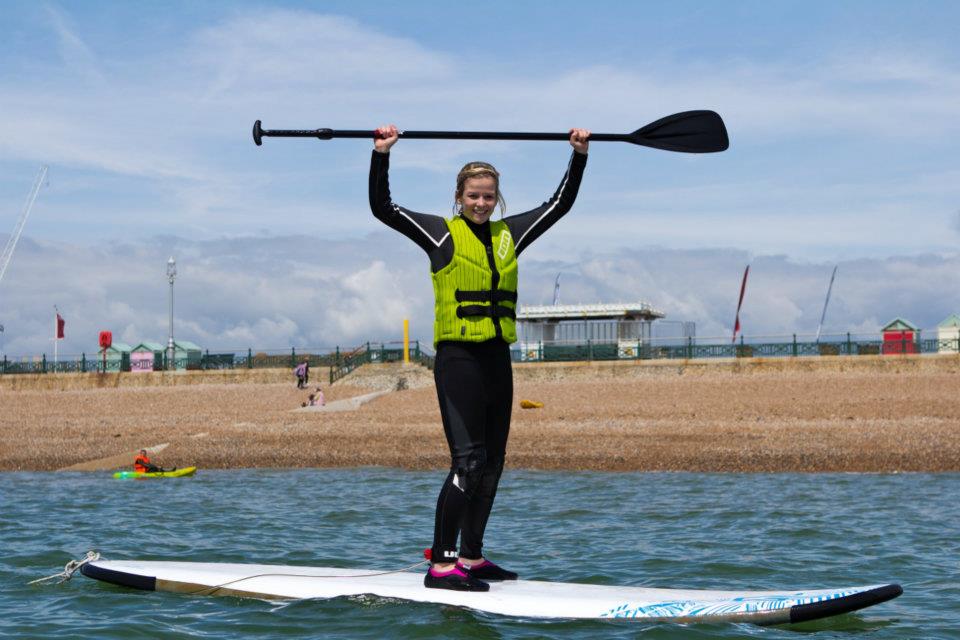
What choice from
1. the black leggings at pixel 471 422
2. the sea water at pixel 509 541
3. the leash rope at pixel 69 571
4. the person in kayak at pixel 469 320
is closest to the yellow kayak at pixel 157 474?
the sea water at pixel 509 541

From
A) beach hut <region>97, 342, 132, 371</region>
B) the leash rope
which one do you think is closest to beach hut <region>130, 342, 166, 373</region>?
beach hut <region>97, 342, 132, 371</region>

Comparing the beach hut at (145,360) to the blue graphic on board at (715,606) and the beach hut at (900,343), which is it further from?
the blue graphic on board at (715,606)

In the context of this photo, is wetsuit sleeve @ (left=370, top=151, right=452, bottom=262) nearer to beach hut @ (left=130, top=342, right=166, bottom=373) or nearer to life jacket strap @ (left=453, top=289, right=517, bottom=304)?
life jacket strap @ (left=453, top=289, right=517, bottom=304)

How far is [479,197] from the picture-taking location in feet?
20.3

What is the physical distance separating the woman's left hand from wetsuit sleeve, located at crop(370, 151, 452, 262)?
897 millimetres

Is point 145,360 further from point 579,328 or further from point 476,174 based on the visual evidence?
point 476,174

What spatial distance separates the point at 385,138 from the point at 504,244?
93 cm

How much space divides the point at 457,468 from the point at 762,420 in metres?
18.6

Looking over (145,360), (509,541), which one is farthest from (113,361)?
(509,541)

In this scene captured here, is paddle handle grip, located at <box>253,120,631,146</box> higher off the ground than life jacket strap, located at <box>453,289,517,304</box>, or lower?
higher

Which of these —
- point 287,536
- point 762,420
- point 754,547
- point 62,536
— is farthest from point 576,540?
point 762,420

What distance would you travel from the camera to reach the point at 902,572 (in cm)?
802

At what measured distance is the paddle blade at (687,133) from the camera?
6596 mm

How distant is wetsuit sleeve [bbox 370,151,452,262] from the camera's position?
596cm
